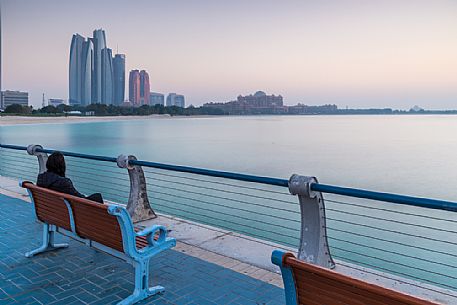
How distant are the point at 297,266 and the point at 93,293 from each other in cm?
255

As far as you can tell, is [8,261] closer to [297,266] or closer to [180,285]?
[180,285]

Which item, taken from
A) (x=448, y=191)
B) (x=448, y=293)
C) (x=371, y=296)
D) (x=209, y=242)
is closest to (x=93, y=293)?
(x=209, y=242)

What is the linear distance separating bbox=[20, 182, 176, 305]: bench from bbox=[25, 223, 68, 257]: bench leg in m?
0.47

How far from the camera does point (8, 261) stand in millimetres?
4727

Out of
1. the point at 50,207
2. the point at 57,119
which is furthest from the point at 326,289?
the point at 57,119

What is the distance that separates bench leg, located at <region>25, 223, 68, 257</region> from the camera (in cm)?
489

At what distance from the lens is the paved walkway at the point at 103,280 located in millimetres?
3844

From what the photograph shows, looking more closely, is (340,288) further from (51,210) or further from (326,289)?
(51,210)

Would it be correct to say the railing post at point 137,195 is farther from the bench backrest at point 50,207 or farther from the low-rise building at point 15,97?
the low-rise building at point 15,97

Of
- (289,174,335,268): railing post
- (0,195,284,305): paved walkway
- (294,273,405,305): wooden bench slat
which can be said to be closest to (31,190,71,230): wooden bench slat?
(0,195,284,305): paved walkway

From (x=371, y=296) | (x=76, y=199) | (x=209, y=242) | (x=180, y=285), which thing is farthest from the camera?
(x=209, y=242)

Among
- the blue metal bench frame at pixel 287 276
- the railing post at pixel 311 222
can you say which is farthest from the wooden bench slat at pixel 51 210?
the blue metal bench frame at pixel 287 276

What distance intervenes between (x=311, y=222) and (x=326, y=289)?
2175 millimetres

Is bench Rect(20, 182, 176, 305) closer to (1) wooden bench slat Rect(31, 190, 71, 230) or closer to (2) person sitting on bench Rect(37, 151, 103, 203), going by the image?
(1) wooden bench slat Rect(31, 190, 71, 230)
